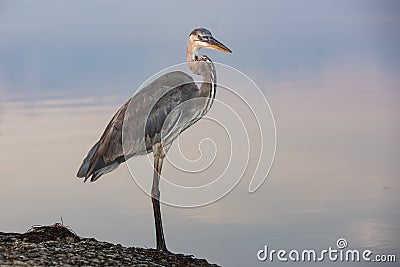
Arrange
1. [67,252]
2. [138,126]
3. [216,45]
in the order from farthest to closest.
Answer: [216,45], [138,126], [67,252]

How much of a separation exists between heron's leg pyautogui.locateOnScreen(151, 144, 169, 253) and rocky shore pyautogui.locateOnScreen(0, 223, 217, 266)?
58cm

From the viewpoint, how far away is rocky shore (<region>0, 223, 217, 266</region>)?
7.49 m

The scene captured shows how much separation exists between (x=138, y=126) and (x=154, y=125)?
0.19m

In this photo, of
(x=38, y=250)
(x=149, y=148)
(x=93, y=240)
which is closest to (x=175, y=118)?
(x=149, y=148)

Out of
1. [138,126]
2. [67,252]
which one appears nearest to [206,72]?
[138,126]

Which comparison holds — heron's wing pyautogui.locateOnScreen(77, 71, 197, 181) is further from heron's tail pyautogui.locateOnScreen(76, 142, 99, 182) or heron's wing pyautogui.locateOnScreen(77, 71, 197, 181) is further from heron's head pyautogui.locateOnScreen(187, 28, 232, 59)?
heron's head pyautogui.locateOnScreen(187, 28, 232, 59)

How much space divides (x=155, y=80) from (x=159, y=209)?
5.10 feet

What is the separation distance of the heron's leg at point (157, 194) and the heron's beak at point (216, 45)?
139 cm

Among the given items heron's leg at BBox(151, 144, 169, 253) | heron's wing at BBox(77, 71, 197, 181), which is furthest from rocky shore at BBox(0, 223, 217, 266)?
heron's wing at BBox(77, 71, 197, 181)

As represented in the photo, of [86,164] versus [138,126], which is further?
[86,164]

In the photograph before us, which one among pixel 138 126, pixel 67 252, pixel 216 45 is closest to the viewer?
pixel 67 252

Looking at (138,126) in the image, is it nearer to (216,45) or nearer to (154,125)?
(154,125)

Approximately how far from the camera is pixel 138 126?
31.4 feet

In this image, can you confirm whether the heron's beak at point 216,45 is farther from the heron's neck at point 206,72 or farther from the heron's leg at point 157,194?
the heron's leg at point 157,194
